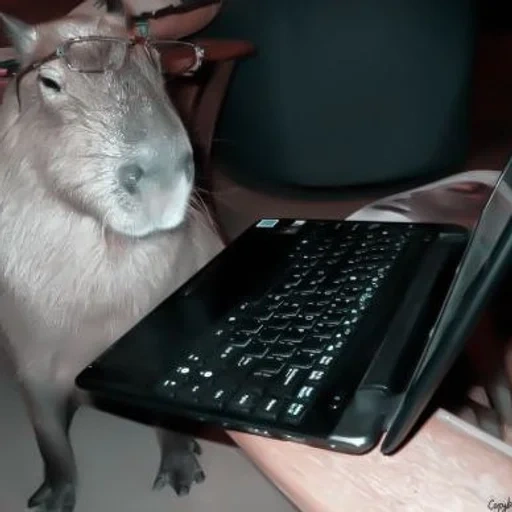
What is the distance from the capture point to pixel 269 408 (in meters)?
0.58

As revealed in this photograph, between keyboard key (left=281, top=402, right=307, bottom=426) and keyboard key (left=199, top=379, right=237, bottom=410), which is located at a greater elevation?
keyboard key (left=281, top=402, right=307, bottom=426)

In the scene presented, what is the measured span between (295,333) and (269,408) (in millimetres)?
119

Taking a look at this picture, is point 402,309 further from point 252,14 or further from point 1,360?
point 252,14

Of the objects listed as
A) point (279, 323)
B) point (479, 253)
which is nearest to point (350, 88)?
point (279, 323)

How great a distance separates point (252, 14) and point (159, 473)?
60.0 inches

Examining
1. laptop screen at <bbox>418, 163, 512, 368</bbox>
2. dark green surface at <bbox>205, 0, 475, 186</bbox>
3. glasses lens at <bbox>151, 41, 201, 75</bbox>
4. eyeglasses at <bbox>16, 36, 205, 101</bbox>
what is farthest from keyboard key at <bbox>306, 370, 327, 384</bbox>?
dark green surface at <bbox>205, 0, 475, 186</bbox>

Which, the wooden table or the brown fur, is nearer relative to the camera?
the wooden table

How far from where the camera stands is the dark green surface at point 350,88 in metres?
2.50

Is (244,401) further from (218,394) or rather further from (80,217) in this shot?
(80,217)

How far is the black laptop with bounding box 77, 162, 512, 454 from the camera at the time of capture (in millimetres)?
497

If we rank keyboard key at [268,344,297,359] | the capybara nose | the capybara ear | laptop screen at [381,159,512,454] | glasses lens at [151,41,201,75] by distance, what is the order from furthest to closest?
1. glasses lens at [151,41,201,75]
2. the capybara ear
3. the capybara nose
4. keyboard key at [268,344,297,359]
5. laptop screen at [381,159,512,454]

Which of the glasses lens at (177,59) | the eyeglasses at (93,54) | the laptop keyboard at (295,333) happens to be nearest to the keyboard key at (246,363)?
the laptop keyboard at (295,333)

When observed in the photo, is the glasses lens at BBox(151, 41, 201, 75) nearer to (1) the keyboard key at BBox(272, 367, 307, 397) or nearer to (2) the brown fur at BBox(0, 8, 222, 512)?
(2) the brown fur at BBox(0, 8, 222, 512)

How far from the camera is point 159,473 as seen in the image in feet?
4.46
